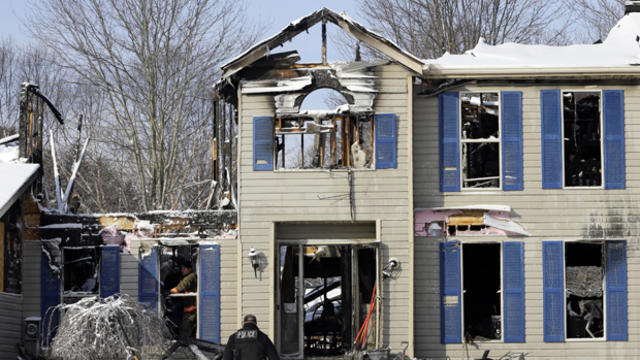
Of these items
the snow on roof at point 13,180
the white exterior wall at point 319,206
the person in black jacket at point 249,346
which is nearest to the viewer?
the person in black jacket at point 249,346

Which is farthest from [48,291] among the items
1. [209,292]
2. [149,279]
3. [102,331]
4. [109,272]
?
[102,331]

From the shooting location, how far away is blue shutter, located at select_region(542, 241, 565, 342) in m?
18.1

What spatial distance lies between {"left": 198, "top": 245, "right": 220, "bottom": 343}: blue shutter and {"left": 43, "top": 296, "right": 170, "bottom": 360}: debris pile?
1.99 metres

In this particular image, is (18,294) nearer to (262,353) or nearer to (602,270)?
(262,353)

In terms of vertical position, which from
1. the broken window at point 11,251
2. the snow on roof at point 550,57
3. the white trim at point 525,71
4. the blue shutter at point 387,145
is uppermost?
the snow on roof at point 550,57

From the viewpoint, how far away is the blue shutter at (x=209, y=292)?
18391mm

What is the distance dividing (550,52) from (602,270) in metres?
4.69

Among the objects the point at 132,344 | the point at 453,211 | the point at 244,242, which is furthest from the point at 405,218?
the point at 132,344

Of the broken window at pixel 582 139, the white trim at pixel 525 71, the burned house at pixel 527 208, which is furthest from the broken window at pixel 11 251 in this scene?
the broken window at pixel 582 139

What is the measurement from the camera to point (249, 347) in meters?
12.9

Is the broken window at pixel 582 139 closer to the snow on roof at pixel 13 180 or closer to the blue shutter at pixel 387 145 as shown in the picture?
the blue shutter at pixel 387 145

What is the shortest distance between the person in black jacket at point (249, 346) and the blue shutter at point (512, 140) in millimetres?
7241

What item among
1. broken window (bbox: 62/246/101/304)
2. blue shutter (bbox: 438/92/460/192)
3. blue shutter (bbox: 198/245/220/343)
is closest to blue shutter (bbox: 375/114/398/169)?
blue shutter (bbox: 438/92/460/192)

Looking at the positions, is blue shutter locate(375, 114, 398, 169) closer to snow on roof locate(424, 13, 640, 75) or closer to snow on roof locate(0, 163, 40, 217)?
snow on roof locate(424, 13, 640, 75)
